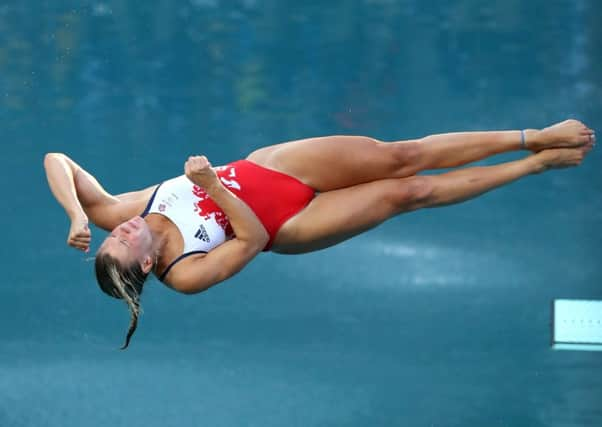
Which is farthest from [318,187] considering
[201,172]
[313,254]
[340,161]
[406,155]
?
[313,254]

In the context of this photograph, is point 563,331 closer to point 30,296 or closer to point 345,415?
point 345,415

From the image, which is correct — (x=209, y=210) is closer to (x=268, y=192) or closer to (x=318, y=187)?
(x=268, y=192)

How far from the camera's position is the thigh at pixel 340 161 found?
11.2ft

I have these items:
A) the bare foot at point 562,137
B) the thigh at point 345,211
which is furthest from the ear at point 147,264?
the bare foot at point 562,137

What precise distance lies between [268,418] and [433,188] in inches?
84.5

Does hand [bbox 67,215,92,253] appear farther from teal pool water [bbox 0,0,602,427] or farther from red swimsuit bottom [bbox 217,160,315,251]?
teal pool water [bbox 0,0,602,427]

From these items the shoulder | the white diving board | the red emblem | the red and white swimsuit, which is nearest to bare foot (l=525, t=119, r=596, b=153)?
the red and white swimsuit

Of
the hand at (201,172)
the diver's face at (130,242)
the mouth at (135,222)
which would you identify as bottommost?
the diver's face at (130,242)

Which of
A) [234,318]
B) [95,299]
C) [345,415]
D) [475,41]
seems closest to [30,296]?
[95,299]

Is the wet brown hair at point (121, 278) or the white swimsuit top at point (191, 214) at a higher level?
the white swimsuit top at point (191, 214)

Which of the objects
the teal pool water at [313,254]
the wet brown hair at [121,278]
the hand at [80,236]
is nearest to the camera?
the hand at [80,236]

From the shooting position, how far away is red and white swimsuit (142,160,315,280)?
333 cm

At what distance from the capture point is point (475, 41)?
5.29 m

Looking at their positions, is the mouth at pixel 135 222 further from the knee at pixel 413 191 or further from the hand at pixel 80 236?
the knee at pixel 413 191
